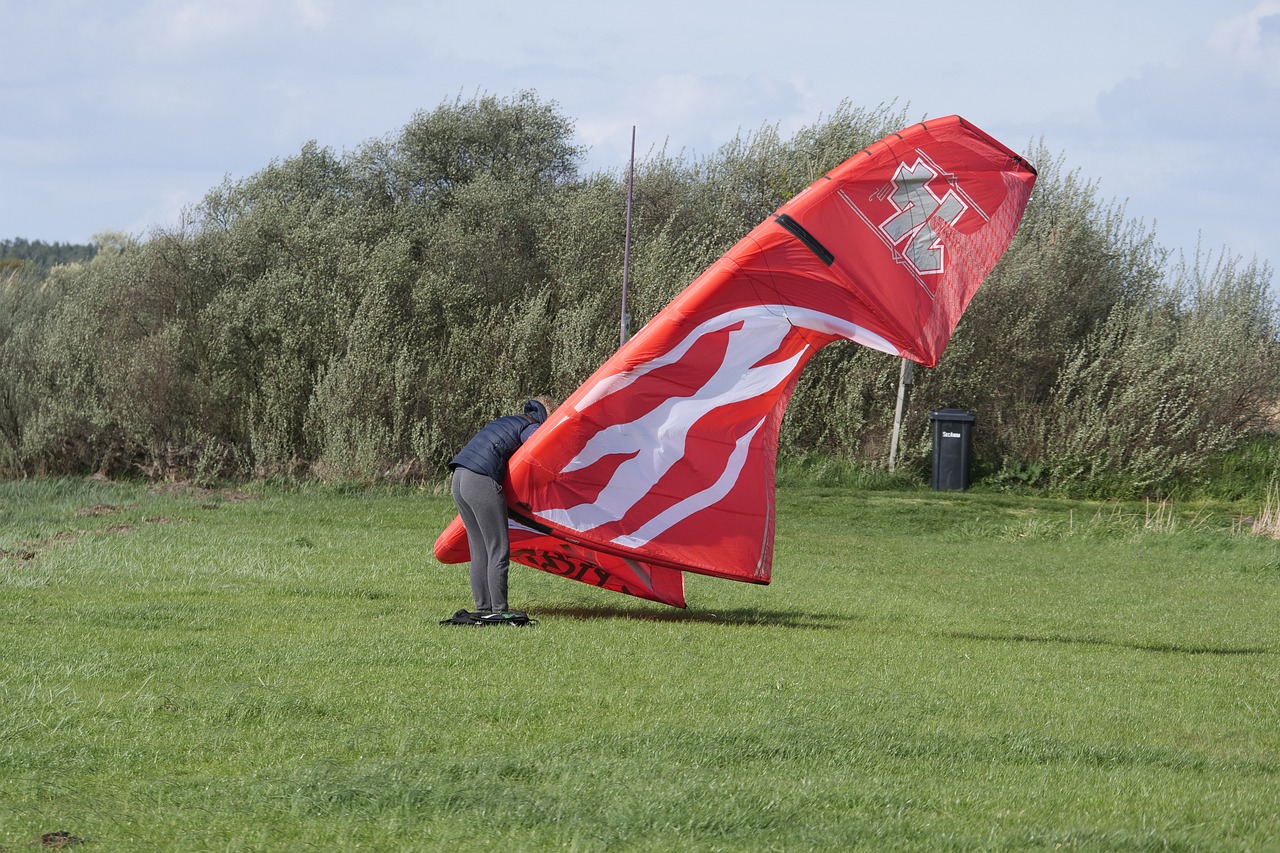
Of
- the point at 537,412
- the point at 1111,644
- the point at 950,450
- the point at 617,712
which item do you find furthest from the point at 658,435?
the point at 950,450

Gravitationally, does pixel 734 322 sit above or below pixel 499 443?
above

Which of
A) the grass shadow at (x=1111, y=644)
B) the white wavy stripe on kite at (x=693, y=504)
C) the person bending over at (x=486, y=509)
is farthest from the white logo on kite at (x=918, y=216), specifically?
the person bending over at (x=486, y=509)

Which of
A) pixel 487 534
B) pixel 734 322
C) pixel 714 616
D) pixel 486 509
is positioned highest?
pixel 734 322

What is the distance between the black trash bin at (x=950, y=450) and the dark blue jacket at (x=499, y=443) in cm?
1534

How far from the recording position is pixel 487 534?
9.50 metres

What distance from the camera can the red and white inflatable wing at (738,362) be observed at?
9594 millimetres

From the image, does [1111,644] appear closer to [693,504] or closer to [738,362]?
[693,504]

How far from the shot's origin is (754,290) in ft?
31.7

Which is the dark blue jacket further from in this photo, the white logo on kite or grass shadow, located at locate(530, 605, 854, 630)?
the white logo on kite

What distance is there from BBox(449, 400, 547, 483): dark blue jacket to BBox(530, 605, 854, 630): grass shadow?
140 centimetres

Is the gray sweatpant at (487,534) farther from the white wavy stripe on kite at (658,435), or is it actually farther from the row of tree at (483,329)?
the row of tree at (483,329)

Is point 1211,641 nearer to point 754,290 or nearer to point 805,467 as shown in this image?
point 754,290

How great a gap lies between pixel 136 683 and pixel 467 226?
2073 cm

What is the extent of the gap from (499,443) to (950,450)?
15920 mm
